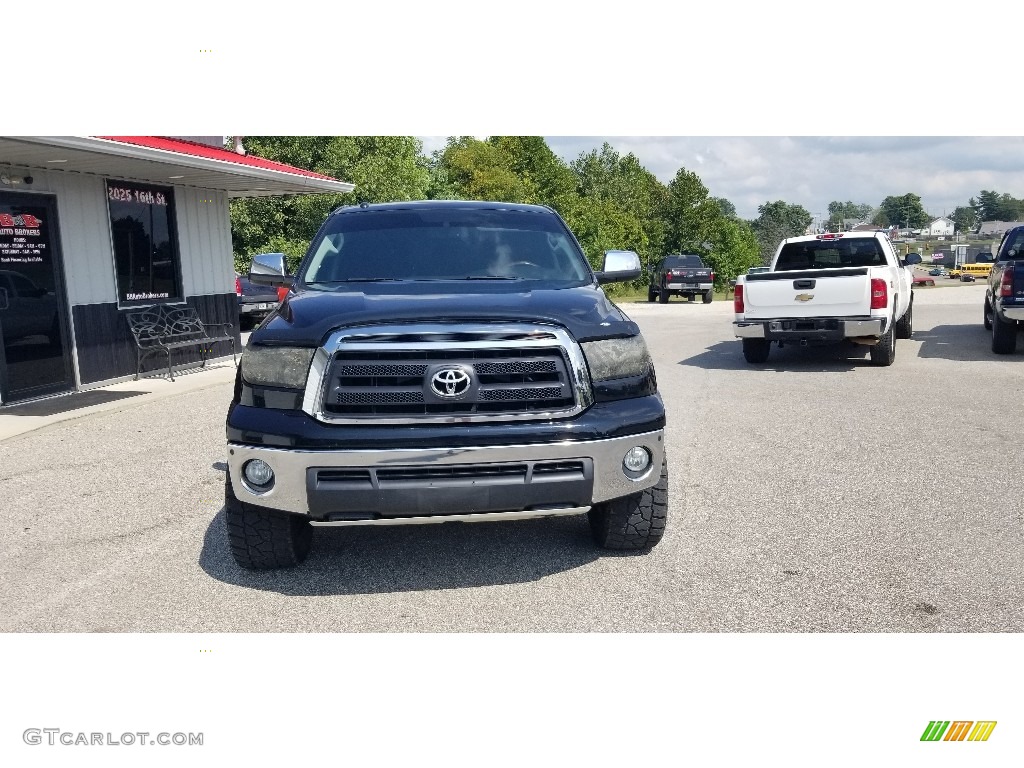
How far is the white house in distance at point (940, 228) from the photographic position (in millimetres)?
179413

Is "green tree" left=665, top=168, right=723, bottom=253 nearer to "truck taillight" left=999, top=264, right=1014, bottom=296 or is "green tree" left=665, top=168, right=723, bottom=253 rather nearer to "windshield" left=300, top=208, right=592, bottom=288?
"truck taillight" left=999, top=264, right=1014, bottom=296

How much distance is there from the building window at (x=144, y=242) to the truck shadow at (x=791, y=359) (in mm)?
7759

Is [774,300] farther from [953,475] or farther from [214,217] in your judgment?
[214,217]

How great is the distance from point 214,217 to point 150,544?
1007 cm

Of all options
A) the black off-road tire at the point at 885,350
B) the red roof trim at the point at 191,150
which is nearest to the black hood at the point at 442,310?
the red roof trim at the point at 191,150

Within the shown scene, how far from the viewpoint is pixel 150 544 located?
15.9 feet

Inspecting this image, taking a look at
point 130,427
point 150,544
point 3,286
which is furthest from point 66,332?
point 150,544

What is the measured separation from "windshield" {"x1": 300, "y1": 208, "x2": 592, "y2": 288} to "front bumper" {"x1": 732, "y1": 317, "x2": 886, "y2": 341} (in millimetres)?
6653

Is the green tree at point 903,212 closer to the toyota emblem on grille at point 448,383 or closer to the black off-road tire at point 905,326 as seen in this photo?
the black off-road tire at point 905,326

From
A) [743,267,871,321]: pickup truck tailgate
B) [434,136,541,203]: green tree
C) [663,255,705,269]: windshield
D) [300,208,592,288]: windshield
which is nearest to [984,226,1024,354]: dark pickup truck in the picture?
[743,267,871,321]: pickup truck tailgate

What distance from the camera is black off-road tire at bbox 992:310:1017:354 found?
12172 mm

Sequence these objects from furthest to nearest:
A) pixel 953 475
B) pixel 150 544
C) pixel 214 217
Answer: pixel 214 217 < pixel 953 475 < pixel 150 544
